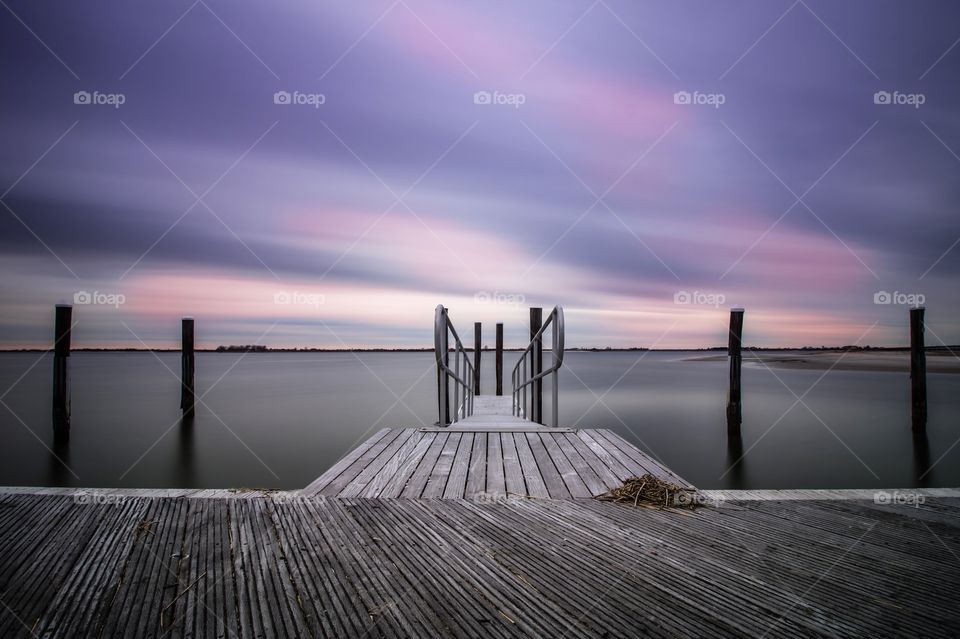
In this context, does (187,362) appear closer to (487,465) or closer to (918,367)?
(487,465)

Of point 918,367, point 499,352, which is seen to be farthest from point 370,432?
point 918,367

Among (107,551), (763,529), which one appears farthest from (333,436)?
(763,529)

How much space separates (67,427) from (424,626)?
11.5m

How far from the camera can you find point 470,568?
1.57 m

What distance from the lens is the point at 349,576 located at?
4.99 ft

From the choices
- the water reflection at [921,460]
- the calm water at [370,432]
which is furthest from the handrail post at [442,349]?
the water reflection at [921,460]

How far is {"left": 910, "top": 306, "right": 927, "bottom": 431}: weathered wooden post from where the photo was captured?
8627mm

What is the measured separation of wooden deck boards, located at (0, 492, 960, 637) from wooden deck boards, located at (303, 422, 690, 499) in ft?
0.60

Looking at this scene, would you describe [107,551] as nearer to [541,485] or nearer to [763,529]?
[541,485]
